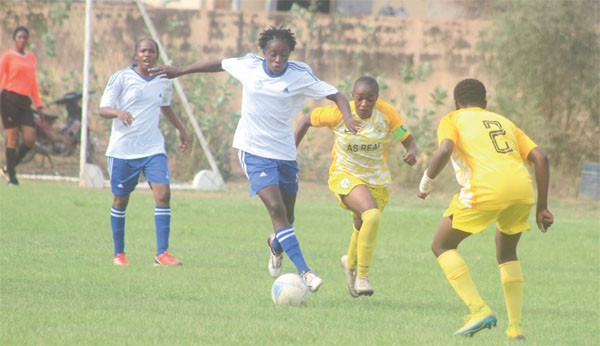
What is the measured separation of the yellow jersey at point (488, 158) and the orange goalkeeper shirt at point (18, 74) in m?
12.5

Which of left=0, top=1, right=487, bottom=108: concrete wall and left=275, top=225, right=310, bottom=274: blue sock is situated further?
left=0, top=1, right=487, bottom=108: concrete wall

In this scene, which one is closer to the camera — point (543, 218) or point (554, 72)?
point (543, 218)

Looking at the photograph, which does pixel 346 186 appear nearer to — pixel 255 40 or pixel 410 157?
pixel 410 157

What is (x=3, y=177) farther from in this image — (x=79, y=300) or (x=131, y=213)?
(x=79, y=300)

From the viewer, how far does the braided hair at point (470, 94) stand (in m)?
8.19

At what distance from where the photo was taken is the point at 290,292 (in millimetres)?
9070

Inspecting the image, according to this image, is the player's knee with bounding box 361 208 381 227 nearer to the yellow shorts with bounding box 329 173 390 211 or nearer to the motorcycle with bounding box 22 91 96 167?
the yellow shorts with bounding box 329 173 390 211

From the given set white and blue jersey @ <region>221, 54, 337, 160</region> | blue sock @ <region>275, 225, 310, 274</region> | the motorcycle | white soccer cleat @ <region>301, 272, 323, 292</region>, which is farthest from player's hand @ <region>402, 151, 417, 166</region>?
the motorcycle

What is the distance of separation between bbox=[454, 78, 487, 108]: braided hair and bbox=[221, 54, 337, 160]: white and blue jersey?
205 cm

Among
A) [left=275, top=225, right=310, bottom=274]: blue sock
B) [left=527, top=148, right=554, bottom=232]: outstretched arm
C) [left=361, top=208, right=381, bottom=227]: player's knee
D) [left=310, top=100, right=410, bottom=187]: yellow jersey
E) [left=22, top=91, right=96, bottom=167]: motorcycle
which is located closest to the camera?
[left=527, top=148, right=554, bottom=232]: outstretched arm

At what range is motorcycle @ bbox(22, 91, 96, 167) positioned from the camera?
70.8 feet

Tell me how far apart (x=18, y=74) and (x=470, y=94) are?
12467 millimetres

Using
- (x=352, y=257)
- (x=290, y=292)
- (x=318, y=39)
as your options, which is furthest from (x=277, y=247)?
(x=318, y=39)

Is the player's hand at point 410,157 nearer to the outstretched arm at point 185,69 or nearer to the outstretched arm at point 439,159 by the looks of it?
the outstretched arm at point 185,69
